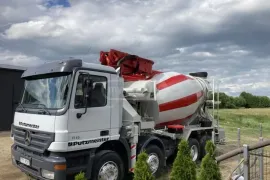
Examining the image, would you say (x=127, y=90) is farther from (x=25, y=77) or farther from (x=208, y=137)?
(x=208, y=137)

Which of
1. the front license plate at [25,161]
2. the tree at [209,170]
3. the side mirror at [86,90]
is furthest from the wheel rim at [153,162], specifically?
the tree at [209,170]

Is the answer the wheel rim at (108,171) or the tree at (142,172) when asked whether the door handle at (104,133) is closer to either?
the wheel rim at (108,171)

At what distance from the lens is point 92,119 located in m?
6.02

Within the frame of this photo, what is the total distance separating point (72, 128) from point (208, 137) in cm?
609

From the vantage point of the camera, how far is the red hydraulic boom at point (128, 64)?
7.69 m

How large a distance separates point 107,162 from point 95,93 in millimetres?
1548

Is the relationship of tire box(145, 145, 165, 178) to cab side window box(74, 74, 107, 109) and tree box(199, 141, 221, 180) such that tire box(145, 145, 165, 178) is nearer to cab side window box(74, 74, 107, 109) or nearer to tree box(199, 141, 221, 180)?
cab side window box(74, 74, 107, 109)

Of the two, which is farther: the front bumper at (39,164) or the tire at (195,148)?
the tire at (195,148)

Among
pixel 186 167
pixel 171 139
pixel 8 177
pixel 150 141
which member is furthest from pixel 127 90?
pixel 8 177

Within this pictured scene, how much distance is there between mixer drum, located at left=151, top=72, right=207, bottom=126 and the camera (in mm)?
8281

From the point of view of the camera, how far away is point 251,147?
12.4 feet

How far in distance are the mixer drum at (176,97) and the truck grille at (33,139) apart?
352 cm

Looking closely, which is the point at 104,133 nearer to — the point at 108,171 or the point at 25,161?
the point at 108,171

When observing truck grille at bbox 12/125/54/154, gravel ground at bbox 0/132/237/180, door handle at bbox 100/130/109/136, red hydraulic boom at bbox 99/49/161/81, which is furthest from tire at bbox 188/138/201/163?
truck grille at bbox 12/125/54/154
